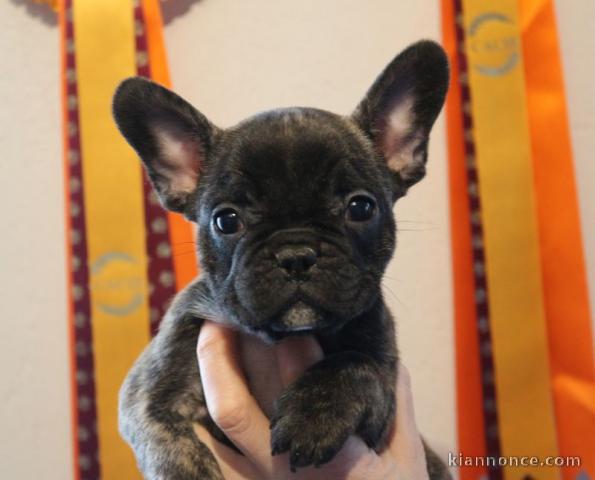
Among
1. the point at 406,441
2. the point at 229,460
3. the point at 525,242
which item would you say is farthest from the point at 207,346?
the point at 525,242

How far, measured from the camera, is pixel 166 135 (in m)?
1.57

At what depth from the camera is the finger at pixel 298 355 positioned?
133 cm

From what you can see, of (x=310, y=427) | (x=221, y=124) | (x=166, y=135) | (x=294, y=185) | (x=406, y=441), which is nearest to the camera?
(x=310, y=427)

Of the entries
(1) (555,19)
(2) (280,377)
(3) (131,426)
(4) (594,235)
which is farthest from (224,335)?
(1) (555,19)

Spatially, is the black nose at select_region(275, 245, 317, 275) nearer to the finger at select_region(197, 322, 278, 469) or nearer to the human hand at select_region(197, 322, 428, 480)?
the human hand at select_region(197, 322, 428, 480)

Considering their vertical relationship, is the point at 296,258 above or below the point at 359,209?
below

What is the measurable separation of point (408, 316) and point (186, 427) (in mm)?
1564

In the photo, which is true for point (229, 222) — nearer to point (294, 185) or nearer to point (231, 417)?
point (294, 185)

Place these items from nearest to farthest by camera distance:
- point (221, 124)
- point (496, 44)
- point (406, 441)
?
point (406, 441)
point (496, 44)
point (221, 124)

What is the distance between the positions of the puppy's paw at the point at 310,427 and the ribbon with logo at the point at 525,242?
159cm

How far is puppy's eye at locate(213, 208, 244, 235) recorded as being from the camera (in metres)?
1.27

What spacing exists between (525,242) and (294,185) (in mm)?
1632

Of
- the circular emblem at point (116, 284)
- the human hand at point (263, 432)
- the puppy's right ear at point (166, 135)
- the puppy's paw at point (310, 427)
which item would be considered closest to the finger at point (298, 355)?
the human hand at point (263, 432)

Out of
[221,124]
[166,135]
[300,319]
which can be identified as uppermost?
[221,124]
